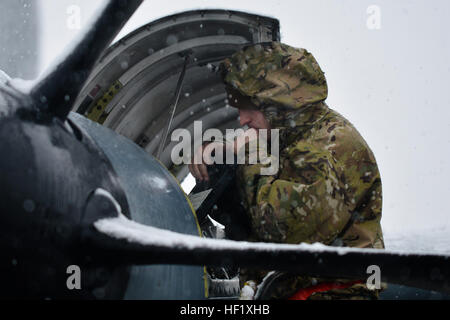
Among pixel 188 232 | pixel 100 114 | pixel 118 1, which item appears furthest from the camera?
pixel 100 114

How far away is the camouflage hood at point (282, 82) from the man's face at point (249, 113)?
5 cm

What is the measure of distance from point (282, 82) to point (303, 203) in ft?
2.04

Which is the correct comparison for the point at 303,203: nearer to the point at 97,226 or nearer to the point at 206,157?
the point at 206,157

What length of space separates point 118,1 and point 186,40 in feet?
5.95

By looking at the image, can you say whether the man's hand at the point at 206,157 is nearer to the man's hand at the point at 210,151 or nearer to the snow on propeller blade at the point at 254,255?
the man's hand at the point at 210,151

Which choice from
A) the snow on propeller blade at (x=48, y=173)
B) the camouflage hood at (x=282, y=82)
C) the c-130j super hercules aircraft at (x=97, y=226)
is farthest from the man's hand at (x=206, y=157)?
the snow on propeller blade at (x=48, y=173)

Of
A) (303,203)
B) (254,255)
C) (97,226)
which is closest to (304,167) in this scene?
(303,203)

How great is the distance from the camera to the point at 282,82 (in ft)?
5.84

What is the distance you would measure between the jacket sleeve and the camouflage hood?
0.95 feet

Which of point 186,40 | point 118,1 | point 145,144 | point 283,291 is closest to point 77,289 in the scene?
point 118,1

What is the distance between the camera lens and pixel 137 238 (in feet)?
2.93

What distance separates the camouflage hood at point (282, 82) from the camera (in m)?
1.76

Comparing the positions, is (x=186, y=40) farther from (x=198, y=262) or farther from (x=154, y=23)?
(x=198, y=262)

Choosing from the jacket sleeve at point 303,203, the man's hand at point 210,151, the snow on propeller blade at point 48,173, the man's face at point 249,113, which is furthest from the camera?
the man's face at point 249,113
